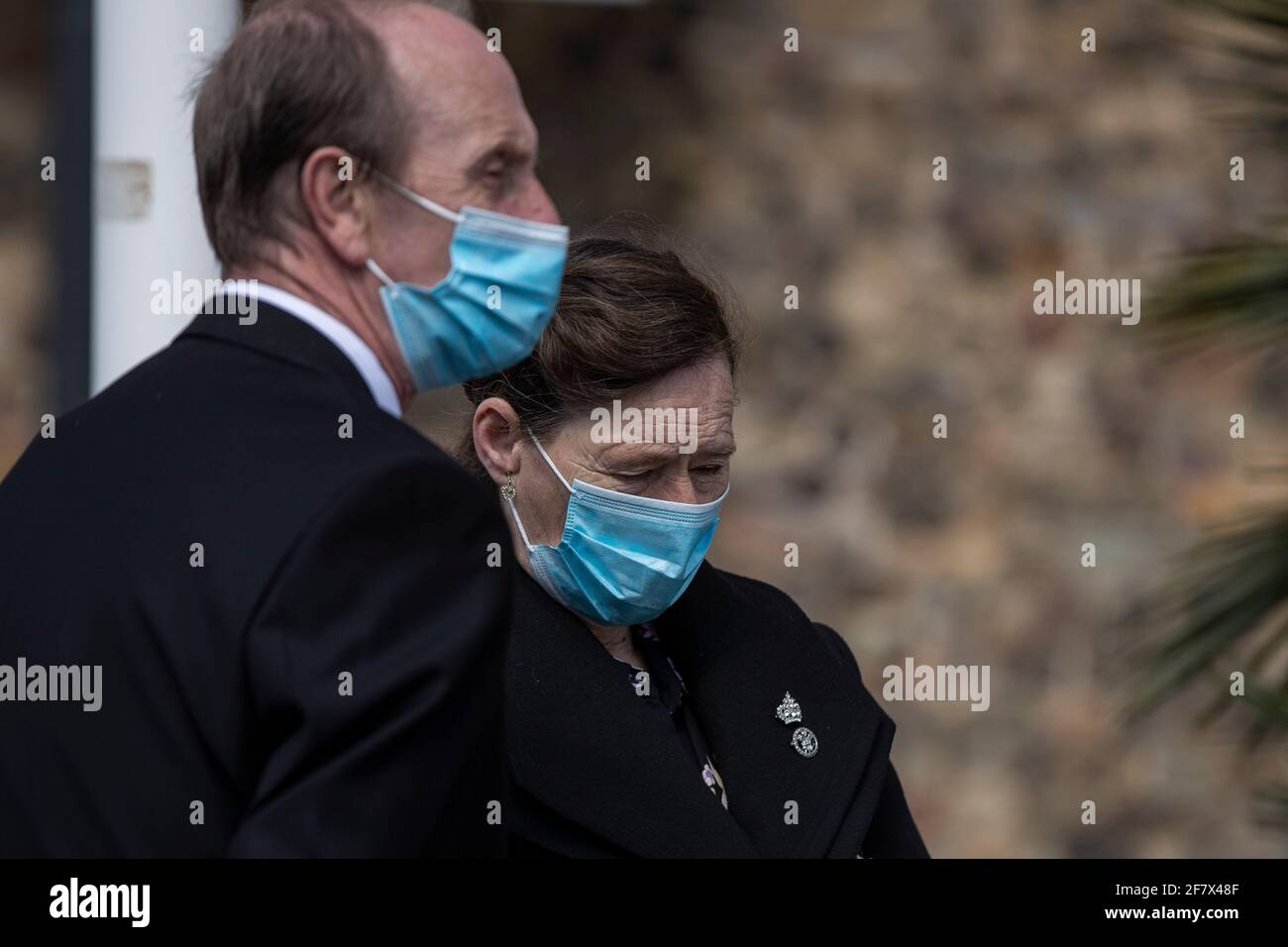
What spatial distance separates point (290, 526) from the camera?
1.37 meters

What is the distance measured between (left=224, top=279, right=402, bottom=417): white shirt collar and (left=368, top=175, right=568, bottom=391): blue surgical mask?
5 centimetres

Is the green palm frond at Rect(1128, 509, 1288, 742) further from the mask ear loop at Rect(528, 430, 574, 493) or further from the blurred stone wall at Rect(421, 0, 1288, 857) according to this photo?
the blurred stone wall at Rect(421, 0, 1288, 857)

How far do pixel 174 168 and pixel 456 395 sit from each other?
25.3 inches

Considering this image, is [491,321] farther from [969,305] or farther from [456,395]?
[969,305]

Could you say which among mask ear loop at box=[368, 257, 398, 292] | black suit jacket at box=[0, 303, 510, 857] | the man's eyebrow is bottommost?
black suit jacket at box=[0, 303, 510, 857]

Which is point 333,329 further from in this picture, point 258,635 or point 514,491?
point 514,491

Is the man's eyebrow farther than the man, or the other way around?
the man's eyebrow

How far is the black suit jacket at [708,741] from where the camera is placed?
2.23 m

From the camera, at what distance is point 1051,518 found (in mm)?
5270

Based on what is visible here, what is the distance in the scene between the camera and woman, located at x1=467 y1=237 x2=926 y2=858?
227 centimetres

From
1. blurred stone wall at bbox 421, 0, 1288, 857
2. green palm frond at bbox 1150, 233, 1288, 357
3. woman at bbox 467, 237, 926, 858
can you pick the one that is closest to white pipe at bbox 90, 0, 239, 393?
woman at bbox 467, 237, 926, 858

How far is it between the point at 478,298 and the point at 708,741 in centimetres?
102

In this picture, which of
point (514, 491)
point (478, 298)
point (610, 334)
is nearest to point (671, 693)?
point (514, 491)
